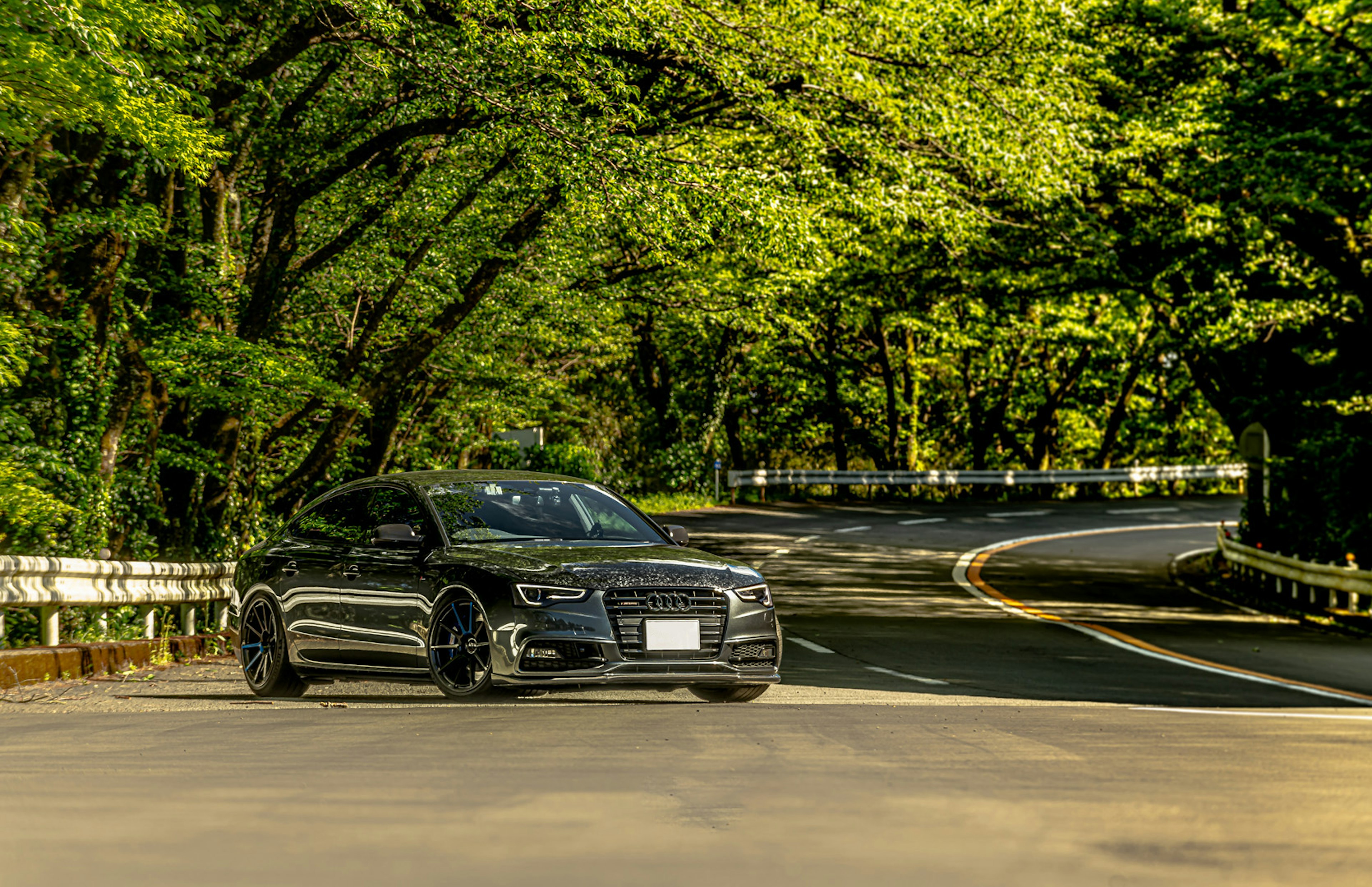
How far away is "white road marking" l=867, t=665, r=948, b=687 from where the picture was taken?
11680 millimetres

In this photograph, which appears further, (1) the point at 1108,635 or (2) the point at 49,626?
(1) the point at 1108,635

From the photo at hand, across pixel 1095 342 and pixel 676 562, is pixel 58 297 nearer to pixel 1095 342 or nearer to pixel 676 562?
pixel 676 562

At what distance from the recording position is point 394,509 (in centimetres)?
931

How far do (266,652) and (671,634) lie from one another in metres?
3.25

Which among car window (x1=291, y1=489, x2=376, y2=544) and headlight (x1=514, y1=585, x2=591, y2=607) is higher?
car window (x1=291, y1=489, x2=376, y2=544)

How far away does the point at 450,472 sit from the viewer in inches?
375

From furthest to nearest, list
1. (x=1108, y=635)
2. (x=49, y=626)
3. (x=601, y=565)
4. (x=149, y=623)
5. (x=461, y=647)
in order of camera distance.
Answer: (x=1108, y=635), (x=149, y=623), (x=49, y=626), (x=461, y=647), (x=601, y=565)

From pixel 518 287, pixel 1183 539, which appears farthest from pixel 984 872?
pixel 1183 539

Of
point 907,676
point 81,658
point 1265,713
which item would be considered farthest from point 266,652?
point 1265,713

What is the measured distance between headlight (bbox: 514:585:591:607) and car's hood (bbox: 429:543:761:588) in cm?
3

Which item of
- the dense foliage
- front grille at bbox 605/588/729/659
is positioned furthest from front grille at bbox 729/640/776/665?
the dense foliage

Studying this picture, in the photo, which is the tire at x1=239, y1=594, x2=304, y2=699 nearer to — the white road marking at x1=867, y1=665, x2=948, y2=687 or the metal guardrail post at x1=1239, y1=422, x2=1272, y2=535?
the white road marking at x1=867, y1=665, x2=948, y2=687

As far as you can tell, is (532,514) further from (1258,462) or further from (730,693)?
(1258,462)

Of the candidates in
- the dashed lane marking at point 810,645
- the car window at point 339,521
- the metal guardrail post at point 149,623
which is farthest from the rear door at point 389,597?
the dashed lane marking at point 810,645
